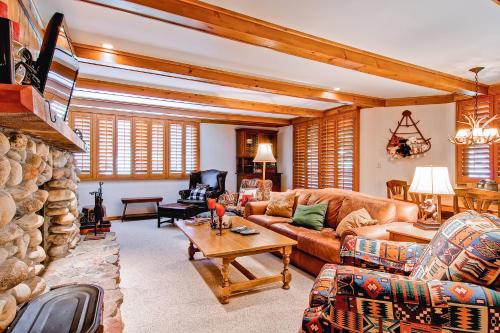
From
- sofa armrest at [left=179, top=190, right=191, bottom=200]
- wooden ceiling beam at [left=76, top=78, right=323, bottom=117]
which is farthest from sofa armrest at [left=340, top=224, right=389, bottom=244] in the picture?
sofa armrest at [left=179, top=190, right=191, bottom=200]

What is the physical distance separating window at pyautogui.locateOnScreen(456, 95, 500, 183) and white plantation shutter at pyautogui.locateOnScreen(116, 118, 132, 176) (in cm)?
626

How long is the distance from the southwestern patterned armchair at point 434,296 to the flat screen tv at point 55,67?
66.9 inches

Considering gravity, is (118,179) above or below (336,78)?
below

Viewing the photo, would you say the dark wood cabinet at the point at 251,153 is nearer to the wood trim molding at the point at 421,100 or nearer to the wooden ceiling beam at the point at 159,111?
the wooden ceiling beam at the point at 159,111

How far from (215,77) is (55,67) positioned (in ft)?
7.20

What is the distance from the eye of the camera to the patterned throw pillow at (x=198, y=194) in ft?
19.0

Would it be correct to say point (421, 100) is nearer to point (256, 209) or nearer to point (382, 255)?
point (256, 209)

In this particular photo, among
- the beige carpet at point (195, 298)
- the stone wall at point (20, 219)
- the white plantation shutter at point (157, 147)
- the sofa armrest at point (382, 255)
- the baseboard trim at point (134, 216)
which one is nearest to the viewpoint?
the stone wall at point (20, 219)

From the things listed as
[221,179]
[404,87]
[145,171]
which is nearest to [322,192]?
[404,87]

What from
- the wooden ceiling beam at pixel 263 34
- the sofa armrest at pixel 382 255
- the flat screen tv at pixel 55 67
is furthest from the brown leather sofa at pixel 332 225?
the flat screen tv at pixel 55 67

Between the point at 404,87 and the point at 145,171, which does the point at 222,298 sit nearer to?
the point at 404,87

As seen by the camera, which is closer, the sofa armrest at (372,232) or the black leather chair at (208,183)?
the sofa armrest at (372,232)

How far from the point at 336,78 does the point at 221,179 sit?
309 centimetres

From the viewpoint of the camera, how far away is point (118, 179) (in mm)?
6160
